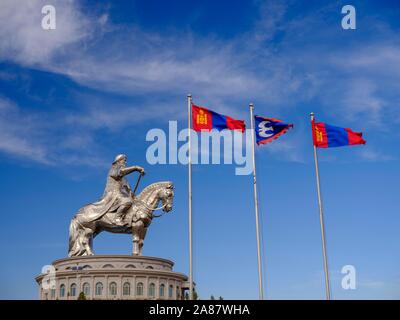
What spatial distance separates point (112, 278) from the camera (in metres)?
49.6

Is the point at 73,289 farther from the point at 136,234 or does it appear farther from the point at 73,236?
the point at 136,234

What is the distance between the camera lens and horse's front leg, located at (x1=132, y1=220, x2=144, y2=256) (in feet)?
168

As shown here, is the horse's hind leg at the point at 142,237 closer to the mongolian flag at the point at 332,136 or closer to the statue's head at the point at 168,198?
the statue's head at the point at 168,198

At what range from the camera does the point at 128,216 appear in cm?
5166

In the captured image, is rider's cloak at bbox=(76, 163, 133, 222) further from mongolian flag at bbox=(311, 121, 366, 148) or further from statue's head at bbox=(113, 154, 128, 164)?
mongolian flag at bbox=(311, 121, 366, 148)

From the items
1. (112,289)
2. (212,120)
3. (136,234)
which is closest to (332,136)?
(212,120)

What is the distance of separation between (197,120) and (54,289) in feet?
77.3

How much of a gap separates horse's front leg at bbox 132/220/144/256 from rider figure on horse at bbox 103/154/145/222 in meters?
1.48

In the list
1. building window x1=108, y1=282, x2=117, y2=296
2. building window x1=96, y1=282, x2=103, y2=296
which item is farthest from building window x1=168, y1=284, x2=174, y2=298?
building window x1=96, y1=282, x2=103, y2=296

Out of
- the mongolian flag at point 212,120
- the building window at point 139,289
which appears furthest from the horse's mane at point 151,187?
the mongolian flag at point 212,120

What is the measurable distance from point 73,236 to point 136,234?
227 inches

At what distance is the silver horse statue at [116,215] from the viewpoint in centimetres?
5138
